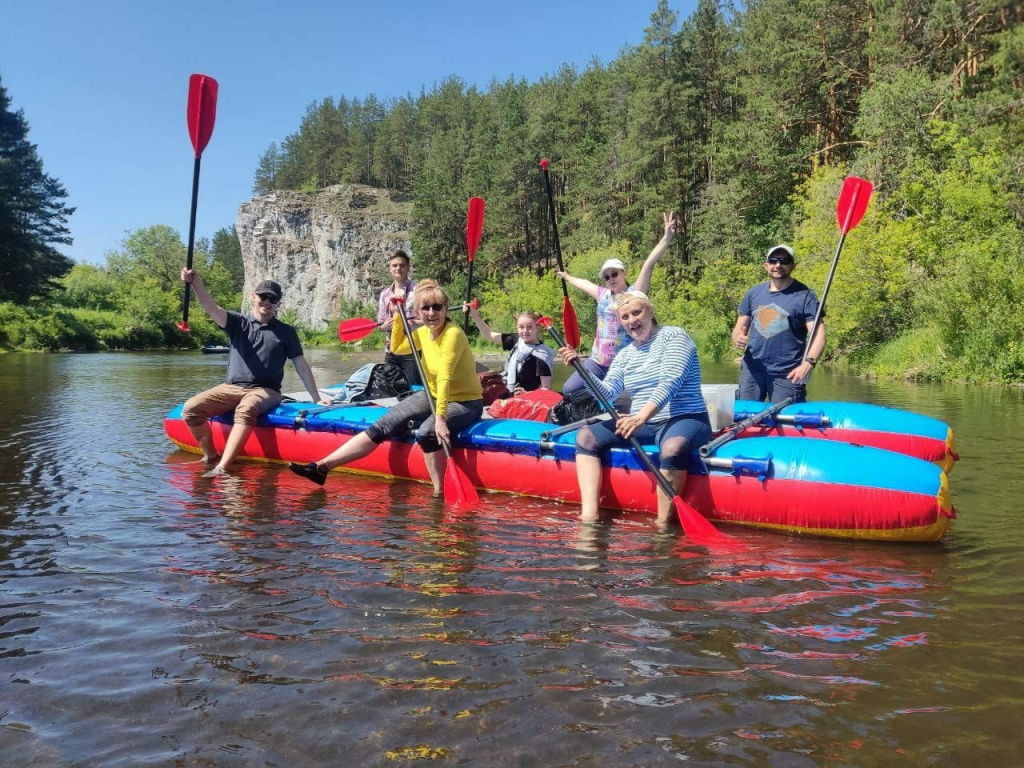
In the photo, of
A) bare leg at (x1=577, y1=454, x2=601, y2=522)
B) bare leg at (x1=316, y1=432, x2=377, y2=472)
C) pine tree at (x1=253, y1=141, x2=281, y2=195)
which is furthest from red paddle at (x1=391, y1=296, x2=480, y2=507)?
pine tree at (x1=253, y1=141, x2=281, y2=195)

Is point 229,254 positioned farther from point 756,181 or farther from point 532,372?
point 532,372

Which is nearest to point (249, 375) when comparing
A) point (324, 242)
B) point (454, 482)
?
point (454, 482)

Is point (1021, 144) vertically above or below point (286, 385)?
above

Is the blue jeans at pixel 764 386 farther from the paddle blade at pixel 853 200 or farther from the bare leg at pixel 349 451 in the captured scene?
the bare leg at pixel 349 451

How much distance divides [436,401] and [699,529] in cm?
228

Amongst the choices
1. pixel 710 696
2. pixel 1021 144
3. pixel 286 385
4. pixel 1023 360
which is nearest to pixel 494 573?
pixel 710 696

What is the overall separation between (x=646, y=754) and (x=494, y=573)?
1.80 metres

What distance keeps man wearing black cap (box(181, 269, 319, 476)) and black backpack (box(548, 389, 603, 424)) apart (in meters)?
2.24

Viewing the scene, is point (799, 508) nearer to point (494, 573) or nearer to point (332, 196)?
point (494, 573)

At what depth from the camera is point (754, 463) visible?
500cm

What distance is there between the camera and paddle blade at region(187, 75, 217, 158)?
6770 mm

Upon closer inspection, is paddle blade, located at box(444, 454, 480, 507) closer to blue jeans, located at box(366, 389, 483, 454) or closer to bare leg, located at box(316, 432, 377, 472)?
blue jeans, located at box(366, 389, 483, 454)

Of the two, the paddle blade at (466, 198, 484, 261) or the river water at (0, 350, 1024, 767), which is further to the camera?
the paddle blade at (466, 198, 484, 261)

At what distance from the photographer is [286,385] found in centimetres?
1944
